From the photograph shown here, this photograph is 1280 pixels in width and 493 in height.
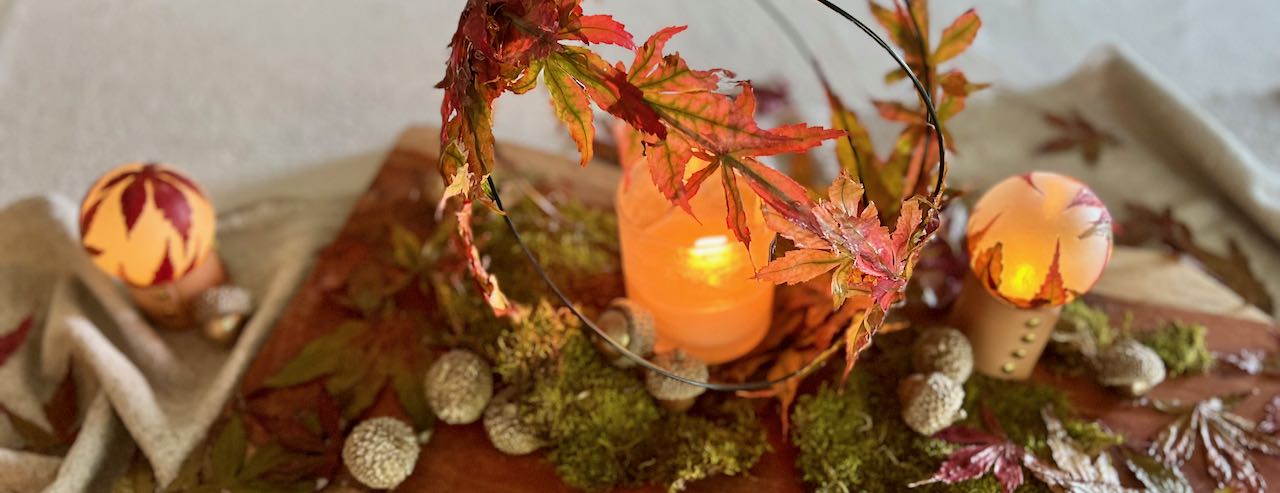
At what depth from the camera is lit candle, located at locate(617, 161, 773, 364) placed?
607 mm

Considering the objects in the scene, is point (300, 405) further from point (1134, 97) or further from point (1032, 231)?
point (1134, 97)

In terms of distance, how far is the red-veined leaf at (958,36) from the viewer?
58cm

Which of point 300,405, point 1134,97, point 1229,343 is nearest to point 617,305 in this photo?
point 300,405

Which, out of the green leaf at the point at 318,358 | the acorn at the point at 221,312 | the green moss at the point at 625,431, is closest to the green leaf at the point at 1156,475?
the green moss at the point at 625,431

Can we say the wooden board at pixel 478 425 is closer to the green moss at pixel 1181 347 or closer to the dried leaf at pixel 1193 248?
the green moss at pixel 1181 347

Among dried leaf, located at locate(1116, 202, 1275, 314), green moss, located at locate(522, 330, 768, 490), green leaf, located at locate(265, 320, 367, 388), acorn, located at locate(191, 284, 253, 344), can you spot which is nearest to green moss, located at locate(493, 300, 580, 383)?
green moss, located at locate(522, 330, 768, 490)

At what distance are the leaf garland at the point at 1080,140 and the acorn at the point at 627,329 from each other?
0.58 meters

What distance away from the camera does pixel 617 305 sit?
2.11 feet

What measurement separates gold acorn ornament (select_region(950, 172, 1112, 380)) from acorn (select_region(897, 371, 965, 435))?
0.21 feet

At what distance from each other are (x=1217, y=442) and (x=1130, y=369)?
0.24ft

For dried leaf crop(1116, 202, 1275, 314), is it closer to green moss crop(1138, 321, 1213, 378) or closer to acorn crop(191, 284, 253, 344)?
green moss crop(1138, 321, 1213, 378)

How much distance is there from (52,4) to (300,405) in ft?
2.91

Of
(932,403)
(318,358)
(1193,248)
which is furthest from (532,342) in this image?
(1193,248)

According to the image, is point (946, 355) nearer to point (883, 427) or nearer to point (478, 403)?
point (883, 427)
